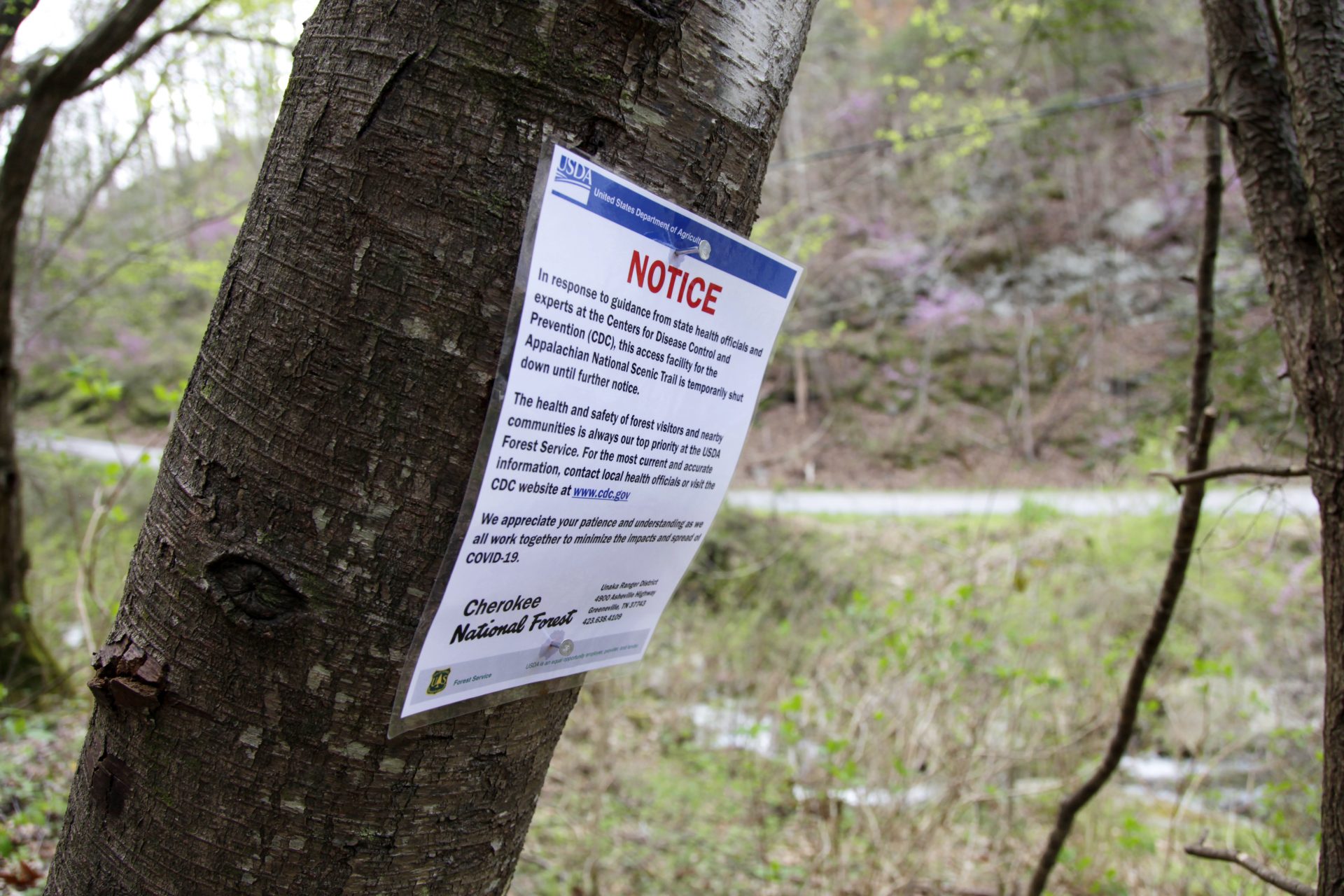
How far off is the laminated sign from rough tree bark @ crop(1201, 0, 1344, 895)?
108cm

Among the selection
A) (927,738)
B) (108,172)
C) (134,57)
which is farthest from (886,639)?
(108,172)

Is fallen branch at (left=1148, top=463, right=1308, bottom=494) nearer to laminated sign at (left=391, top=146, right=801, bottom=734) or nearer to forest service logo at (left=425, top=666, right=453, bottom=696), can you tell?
laminated sign at (left=391, top=146, right=801, bottom=734)

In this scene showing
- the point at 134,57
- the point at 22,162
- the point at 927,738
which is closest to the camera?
the point at 22,162

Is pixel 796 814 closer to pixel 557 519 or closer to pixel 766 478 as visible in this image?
pixel 557 519

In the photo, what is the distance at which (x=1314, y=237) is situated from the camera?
1.51m

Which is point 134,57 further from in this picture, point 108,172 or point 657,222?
point 657,222

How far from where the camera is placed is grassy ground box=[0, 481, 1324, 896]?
357cm

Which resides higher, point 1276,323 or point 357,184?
point 1276,323

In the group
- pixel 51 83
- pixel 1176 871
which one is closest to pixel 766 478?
pixel 1176 871

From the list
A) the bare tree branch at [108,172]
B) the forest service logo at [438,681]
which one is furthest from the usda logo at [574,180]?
the bare tree branch at [108,172]

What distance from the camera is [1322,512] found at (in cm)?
141

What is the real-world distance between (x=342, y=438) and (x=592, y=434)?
247 millimetres

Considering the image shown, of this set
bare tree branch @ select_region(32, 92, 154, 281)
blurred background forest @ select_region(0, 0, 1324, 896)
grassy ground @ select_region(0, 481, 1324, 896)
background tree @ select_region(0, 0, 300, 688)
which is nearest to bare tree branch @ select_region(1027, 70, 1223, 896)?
blurred background forest @ select_region(0, 0, 1324, 896)

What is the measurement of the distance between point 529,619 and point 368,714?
0.63 ft
